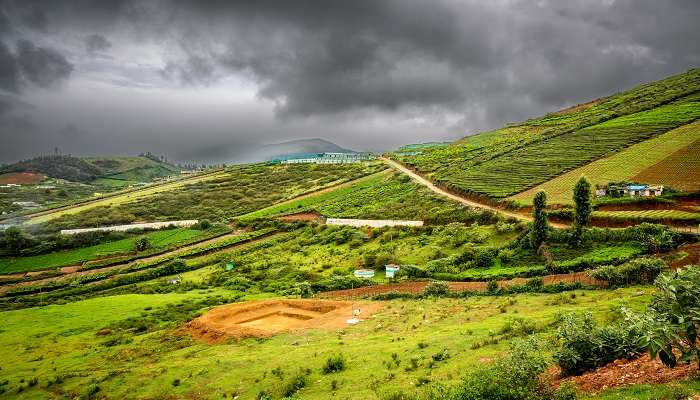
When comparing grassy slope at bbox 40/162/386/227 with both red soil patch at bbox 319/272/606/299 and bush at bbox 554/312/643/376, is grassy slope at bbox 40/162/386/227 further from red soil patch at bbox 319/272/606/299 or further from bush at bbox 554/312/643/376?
bush at bbox 554/312/643/376

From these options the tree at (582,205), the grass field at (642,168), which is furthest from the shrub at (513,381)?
the grass field at (642,168)

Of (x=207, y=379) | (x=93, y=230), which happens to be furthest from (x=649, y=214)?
(x=93, y=230)

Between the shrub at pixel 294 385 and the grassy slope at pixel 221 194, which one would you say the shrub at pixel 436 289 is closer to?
the shrub at pixel 294 385

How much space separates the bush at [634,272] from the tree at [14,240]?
99.7 m

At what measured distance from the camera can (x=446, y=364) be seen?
2388 centimetres

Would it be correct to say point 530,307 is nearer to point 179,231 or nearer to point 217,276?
point 217,276

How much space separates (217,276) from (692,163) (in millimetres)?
69959

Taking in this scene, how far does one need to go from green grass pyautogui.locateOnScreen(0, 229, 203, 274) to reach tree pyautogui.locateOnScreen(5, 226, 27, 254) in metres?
4.15

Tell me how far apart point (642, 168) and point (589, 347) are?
65.7 meters

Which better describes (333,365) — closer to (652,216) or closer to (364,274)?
(364,274)

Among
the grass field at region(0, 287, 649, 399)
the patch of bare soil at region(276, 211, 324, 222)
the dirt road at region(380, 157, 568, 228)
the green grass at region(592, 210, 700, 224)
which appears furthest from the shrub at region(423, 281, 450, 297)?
Result: the patch of bare soil at region(276, 211, 324, 222)

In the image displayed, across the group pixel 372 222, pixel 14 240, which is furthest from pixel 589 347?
pixel 14 240

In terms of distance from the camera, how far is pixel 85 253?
3462 inches

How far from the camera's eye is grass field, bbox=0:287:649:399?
24656mm
